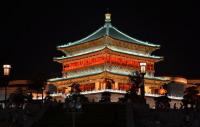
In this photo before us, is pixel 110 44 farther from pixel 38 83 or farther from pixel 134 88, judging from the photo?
pixel 134 88

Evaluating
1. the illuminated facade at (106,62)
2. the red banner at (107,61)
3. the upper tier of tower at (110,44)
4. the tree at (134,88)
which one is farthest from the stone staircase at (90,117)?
the upper tier of tower at (110,44)

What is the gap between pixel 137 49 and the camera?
233 ft

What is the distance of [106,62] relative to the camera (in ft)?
224

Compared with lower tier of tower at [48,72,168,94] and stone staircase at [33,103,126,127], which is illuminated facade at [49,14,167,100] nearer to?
lower tier of tower at [48,72,168,94]

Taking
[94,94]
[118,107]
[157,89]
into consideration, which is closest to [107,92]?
[94,94]

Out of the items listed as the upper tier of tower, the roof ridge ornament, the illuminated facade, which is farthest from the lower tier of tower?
the roof ridge ornament

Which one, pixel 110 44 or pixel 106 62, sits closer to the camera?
pixel 106 62

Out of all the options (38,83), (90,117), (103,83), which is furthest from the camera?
(103,83)

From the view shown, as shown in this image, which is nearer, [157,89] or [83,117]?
[83,117]

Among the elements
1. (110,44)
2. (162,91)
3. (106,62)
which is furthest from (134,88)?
(110,44)

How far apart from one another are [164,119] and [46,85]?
3305 centimetres

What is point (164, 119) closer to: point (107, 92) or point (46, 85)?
point (107, 92)

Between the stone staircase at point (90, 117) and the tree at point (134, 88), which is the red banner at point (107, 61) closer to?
the tree at point (134, 88)

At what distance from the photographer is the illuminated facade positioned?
224 feet
